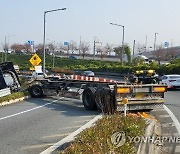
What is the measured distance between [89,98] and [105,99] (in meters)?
1.56

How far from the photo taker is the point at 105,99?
508 inches

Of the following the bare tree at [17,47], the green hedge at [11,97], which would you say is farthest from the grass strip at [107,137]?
the bare tree at [17,47]

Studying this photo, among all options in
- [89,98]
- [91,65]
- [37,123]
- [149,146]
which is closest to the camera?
[149,146]

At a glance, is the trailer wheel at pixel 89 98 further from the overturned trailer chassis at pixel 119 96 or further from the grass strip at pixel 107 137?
the grass strip at pixel 107 137

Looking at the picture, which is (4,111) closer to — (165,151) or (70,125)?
(70,125)

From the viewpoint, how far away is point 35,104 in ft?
54.0

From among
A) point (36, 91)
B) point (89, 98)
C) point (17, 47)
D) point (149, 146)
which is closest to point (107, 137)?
point (149, 146)

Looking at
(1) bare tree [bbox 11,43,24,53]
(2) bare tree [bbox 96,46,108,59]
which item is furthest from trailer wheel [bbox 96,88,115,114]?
(1) bare tree [bbox 11,43,24,53]

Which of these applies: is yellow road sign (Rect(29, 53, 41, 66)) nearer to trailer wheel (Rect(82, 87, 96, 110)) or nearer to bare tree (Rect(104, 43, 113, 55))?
trailer wheel (Rect(82, 87, 96, 110))

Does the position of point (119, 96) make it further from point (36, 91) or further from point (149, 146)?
point (36, 91)

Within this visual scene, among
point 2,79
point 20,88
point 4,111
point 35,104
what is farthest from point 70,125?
point 20,88

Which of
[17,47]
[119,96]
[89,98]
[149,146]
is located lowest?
[149,146]

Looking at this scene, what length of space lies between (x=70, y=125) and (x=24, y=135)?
6.39 ft

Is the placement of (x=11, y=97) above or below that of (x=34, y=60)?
below
